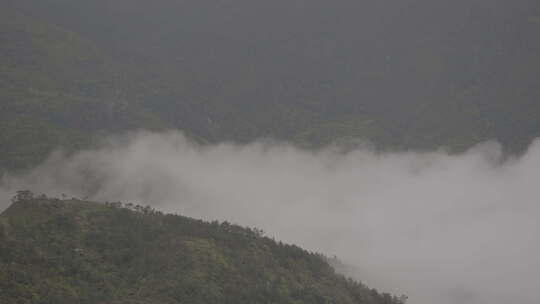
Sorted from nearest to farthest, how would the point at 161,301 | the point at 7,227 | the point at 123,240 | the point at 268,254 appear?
the point at 161,301
the point at 7,227
the point at 123,240
the point at 268,254

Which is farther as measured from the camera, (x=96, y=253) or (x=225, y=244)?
(x=225, y=244)

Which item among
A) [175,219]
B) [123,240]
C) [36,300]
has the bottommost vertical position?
[36,300]

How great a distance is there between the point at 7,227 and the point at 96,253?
1054cm

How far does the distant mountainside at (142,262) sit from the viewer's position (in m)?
76.2

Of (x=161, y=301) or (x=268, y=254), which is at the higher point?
(x=268, y=254)

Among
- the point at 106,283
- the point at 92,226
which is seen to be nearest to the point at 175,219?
the point at 92,226

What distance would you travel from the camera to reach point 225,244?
98188 millimetres

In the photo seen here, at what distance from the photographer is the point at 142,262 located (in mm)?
87625

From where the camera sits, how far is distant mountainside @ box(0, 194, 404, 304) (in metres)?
76.2

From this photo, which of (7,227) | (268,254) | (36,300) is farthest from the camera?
(268,254)

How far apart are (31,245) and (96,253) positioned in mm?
8904

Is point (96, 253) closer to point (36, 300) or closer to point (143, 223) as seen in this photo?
point (143, 223)

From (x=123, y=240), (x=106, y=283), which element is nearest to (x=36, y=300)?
(x=106, y=283)

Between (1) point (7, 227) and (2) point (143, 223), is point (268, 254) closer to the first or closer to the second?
(2) point (143, 223)
